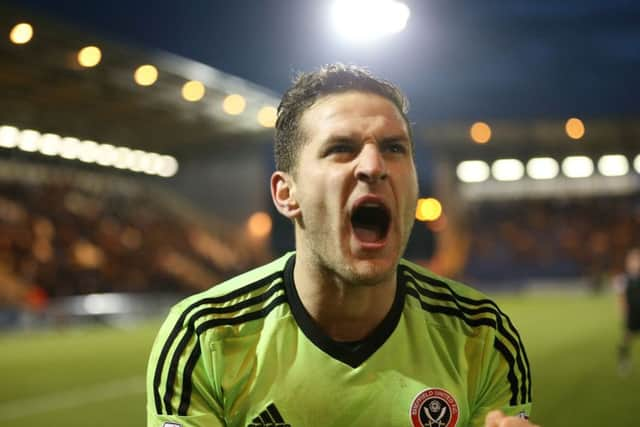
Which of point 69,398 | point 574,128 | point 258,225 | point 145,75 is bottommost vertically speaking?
point 69,398

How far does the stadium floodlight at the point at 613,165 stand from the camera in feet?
175

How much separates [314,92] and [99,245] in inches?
1324

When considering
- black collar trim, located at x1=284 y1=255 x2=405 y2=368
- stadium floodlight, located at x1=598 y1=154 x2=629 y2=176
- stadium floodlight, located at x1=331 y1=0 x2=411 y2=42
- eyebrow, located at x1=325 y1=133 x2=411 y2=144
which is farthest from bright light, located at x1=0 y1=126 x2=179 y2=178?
eyebrow, located at x1=325 y1=133 x2=411 y2=144

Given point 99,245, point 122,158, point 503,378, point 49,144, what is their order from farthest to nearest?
point 122,158
point 49,144
point 99,245
point 503,378

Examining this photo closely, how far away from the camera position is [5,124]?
35.6m

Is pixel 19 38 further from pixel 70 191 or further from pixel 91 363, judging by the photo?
pixel 70 191

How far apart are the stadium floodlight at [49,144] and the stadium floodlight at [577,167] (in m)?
33.2

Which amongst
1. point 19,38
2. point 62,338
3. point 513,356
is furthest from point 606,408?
point 19,38

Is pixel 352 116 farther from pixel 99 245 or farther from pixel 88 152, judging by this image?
pixel 88 152

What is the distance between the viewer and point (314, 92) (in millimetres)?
2988

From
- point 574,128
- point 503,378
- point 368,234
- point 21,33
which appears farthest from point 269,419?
point 574,128

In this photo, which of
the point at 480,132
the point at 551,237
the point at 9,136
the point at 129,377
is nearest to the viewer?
the point at 129,377

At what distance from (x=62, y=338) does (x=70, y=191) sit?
54.7 feet

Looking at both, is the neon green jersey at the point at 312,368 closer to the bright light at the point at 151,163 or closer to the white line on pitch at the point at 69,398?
the white line on pitch at the point at 69,398
